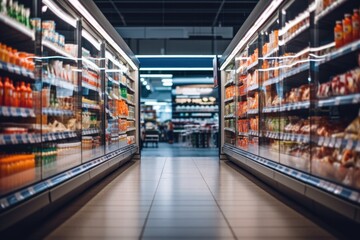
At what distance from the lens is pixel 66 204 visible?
4.46 m

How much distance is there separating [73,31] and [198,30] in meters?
11.5

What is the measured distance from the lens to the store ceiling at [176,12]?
13562 millimetres

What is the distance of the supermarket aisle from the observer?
3.28 m

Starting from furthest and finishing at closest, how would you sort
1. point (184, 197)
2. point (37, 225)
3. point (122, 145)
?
point (122, 145)
point (184, 197)
point (37, 225)

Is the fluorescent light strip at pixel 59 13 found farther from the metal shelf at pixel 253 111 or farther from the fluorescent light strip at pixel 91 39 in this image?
the metal shelf at pixel 253 111

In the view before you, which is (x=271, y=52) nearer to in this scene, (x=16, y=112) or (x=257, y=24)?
(x=257, y=24)

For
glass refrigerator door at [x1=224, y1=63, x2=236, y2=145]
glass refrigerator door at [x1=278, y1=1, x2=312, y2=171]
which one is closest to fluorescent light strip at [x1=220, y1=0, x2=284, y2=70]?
glass refrigerator door at [x1=278, y1=1, x2=312, y2=171]

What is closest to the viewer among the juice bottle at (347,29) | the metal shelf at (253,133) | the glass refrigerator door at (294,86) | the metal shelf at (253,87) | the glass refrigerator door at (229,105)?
the juice bottle at (347,29)

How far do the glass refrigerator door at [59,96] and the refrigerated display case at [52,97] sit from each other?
1 cm

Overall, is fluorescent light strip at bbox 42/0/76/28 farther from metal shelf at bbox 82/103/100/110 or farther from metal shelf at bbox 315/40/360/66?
metal shelf at bbox 315/40/360/66

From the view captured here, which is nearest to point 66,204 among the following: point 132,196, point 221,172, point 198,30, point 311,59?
point 132,196

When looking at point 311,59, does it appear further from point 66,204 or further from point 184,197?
point 66,204

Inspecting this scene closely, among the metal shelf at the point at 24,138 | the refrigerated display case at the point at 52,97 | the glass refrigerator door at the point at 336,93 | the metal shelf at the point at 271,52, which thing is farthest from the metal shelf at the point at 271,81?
the metal shelf at the point at 24,138

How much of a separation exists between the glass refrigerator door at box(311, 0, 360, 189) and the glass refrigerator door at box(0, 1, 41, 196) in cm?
240
